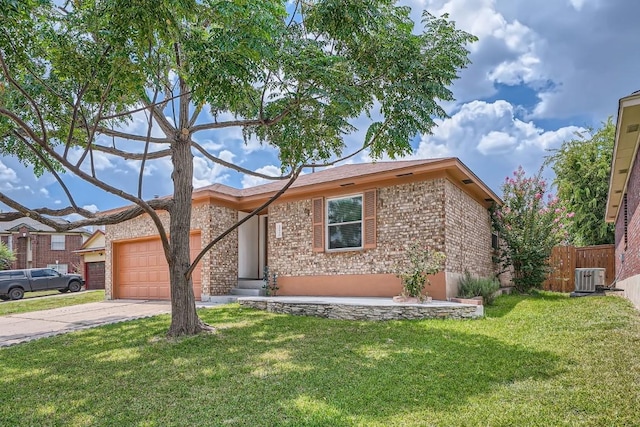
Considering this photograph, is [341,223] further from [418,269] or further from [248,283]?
[248,283]

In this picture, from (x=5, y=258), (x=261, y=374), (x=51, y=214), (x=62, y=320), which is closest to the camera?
(x=261, y=374)

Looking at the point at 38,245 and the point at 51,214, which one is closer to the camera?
the point at 51,214

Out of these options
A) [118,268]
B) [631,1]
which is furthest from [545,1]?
[118,268]

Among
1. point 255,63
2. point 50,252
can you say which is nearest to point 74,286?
point 50,252

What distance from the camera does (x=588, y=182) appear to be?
19.5 metres

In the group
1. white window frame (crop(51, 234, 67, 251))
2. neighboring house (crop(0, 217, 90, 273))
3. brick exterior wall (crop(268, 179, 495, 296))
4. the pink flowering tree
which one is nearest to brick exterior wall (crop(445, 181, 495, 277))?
brick exterior wall (crop(268, 179, 495, 296))

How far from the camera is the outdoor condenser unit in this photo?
1248 cm

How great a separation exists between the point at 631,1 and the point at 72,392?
10.5 metres

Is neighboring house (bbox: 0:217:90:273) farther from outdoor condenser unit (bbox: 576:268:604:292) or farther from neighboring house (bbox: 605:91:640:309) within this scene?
neighboring house (bbox: 605:91:640:309)

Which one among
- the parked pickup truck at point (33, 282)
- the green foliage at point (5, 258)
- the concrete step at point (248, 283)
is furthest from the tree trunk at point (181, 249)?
the green foliage at point (5, 258)

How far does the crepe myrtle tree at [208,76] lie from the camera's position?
4.88m

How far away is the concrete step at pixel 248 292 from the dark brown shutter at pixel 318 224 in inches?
90.6

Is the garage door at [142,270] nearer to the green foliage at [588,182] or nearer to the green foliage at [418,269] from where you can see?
the green foliage at [418,269]

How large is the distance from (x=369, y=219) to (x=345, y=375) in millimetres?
6286
